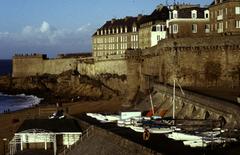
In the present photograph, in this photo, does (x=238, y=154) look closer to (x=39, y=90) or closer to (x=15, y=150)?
(x=15, y=150)

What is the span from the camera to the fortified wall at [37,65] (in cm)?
10332

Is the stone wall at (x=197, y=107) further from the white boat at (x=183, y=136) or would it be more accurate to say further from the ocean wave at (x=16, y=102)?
the ocean wave at (x=16, y=102)

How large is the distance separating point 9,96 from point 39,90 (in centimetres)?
476

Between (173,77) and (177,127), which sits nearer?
(177,127)

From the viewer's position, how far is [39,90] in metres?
93.5

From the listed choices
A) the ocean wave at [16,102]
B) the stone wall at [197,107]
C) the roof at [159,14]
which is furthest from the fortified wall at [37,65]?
the stone wall at [197,107]

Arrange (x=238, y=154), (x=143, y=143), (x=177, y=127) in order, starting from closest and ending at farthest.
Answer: (x=238, y=154)
(x=143, y=143)
(x=177, y=127)

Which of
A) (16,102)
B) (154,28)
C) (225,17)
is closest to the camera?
(225,17)

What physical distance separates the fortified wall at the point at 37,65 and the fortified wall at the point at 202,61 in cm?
5289

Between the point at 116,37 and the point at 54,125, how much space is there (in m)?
59.0

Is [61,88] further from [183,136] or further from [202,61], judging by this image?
[183,136]

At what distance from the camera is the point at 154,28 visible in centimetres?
7531

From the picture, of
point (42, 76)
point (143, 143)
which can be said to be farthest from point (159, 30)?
point (143, 143)

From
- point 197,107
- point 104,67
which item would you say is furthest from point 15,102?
point 197,107
